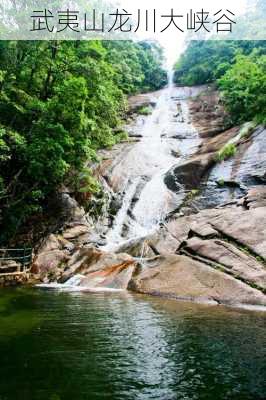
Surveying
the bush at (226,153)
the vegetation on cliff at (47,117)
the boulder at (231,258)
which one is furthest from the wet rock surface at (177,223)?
the vegetation on cliff at (47,117)

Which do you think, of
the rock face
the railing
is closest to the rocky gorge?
the rock face

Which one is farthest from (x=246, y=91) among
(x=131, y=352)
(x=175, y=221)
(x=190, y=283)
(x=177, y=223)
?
(x=131, y=352)

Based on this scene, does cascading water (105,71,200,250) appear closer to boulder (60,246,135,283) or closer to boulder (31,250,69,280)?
boulder (60,246,135,283)

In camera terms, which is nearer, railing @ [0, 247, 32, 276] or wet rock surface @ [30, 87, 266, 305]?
wet rock surface @ [30, 87, 266, 305]

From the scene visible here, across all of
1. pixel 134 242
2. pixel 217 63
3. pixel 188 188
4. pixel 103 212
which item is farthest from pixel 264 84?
pixel 217 63

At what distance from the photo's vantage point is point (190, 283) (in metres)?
11.6

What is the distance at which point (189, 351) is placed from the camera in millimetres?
6457

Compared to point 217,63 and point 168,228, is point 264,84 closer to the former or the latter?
point 168,228

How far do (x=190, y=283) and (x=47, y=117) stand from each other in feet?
30.4

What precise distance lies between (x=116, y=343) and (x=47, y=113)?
12.2 m

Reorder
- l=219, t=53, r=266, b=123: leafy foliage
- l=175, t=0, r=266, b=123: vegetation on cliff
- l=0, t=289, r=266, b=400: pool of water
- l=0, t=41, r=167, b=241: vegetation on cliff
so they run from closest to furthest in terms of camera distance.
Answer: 1. l=0, t=289, r=266, b=400: pool of water
2. l=0, t=41, r=167, b=241: vegetation on cliff
3. l=219, t=53, r=266, b=123: leafy foliage
4. l=175, t=0, r=266, b=123: vegetation on cliff

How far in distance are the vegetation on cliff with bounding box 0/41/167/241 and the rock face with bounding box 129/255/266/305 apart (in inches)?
254

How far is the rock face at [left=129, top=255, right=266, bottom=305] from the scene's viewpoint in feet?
35.0

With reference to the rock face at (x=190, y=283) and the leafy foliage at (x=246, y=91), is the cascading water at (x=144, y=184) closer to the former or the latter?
the rock face at (x=190, y=283)
